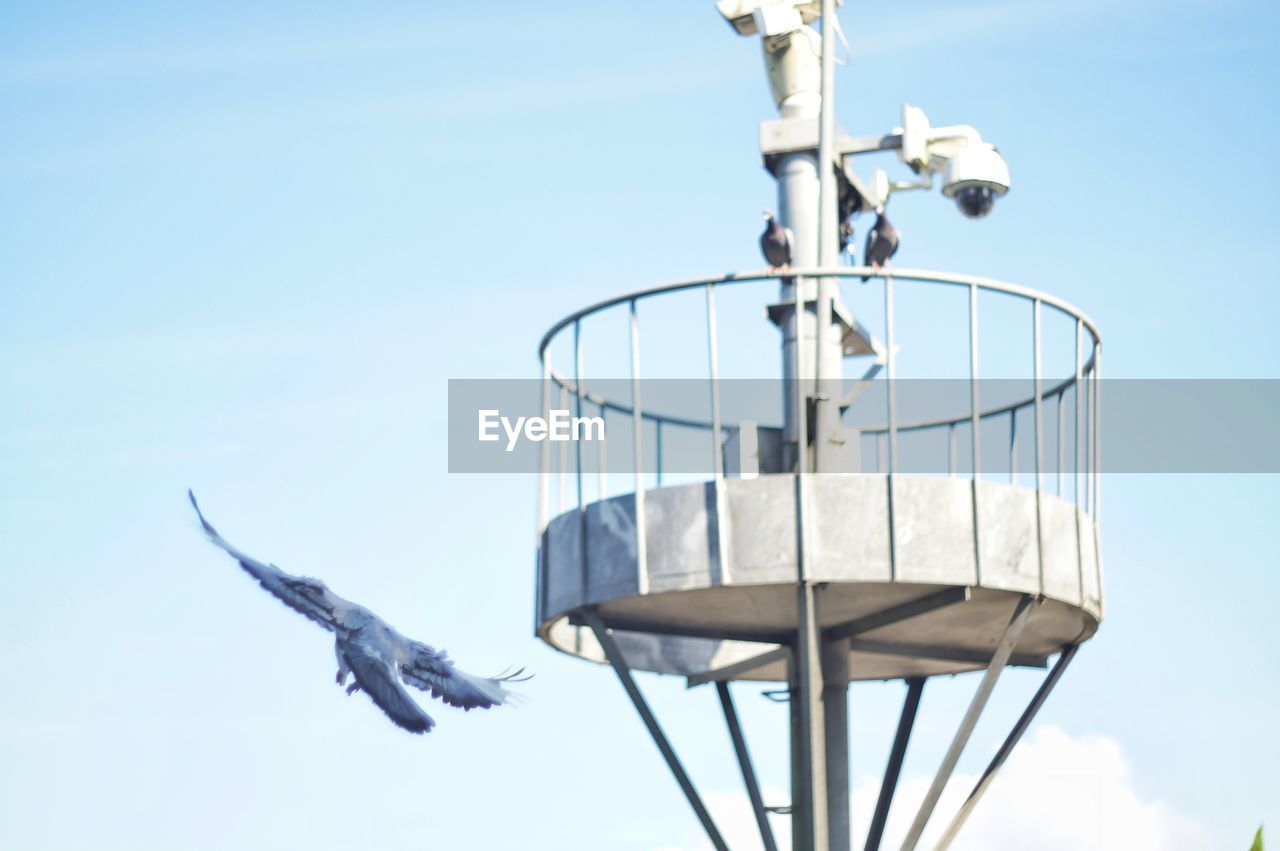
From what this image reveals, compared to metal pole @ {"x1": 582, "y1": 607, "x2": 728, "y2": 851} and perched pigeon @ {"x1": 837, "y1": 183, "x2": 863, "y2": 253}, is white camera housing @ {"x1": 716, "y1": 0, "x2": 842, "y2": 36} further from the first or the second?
metal pole @ {"x1": 582, "y1": 607, "x2": 728, "y2": 851}

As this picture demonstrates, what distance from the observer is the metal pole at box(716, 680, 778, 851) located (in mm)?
23266

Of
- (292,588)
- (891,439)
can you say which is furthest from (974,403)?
(292,588)

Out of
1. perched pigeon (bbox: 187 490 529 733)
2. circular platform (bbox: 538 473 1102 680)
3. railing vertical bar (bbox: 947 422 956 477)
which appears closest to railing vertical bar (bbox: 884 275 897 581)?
circular platform (bbox: 538 473 1102 680)

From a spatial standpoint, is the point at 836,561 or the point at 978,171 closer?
the point at 836,561

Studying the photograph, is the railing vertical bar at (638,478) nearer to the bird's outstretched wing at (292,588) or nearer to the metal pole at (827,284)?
the metal pole at (827,284)

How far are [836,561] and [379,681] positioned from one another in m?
10.5

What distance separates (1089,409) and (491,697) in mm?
10047

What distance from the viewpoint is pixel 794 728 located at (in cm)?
2423

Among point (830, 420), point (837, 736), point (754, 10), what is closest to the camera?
point (830, 420)

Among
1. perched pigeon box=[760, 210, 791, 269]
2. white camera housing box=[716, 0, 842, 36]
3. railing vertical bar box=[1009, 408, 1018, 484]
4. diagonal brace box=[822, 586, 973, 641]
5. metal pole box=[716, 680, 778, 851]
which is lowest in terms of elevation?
metal pole box=[716, 680, 778, 851]

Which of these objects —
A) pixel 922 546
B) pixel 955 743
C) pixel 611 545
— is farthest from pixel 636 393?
pixel 955 743

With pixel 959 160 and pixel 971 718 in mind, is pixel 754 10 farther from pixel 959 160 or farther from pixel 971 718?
pixel 971 718

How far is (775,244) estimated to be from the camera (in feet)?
78.1

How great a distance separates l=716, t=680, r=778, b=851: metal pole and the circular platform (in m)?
1.00
